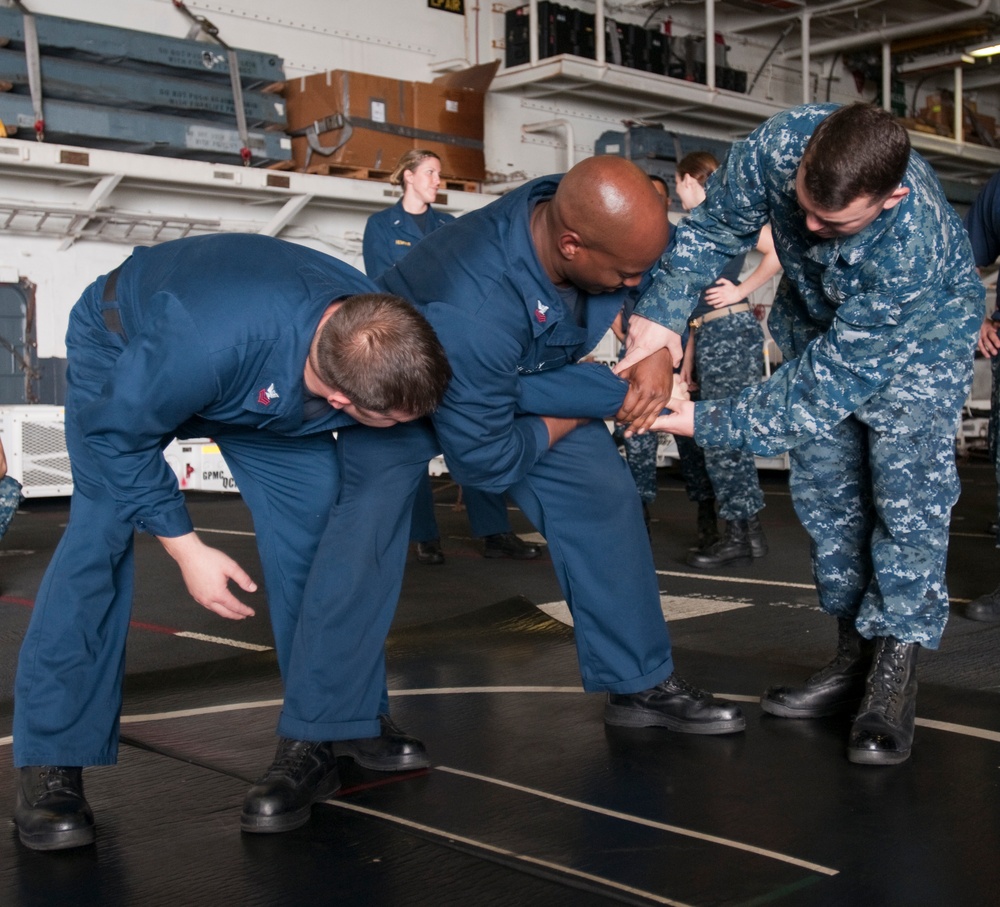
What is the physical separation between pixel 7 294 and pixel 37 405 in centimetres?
118

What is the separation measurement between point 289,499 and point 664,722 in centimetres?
107

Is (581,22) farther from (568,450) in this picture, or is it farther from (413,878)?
(413,878)

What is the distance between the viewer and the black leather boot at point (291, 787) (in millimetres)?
2285

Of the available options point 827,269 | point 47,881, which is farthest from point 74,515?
point 827,269

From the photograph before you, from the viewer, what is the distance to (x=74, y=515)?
235 cm

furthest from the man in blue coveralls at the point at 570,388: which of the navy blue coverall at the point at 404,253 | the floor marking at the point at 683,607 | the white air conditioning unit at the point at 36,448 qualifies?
the white air conditioning unit at the point at 36,448

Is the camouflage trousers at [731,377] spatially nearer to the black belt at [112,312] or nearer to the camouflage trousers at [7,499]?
the camouflage trousers at [7,499]

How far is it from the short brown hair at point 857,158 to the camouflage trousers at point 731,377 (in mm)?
3358

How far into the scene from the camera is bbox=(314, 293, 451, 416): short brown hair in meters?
2.06

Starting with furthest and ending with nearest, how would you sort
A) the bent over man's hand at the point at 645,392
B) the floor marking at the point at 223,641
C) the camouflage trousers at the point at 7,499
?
the camouflage trousers at the point at 7,499
the floor marking at the point at 223,641
the bent over man's hand at the point at 645,392

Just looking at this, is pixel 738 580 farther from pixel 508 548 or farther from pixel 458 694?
pixel 458 694

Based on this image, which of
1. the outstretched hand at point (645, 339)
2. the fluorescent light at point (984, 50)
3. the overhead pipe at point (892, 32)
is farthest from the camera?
the fluorescent light at point (984, 50)

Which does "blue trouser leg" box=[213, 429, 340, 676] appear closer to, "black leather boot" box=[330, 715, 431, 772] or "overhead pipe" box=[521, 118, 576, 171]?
"black leather boot" box=[330, 715, 431, 772]

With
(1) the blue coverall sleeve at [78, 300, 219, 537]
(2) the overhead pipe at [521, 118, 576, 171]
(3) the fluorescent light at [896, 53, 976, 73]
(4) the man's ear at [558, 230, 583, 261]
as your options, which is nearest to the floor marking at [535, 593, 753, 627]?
(4) the man's ear at [558, 230, 583, 261]
